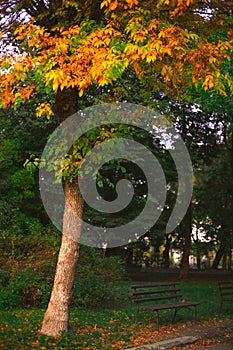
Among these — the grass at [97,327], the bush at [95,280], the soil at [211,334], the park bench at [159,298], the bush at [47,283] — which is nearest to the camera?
the grass at [97,327]

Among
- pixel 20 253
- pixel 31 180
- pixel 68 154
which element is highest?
pixel 31 180

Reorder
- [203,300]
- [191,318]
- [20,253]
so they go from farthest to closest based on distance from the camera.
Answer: [203,300] < [20,253] < [191,318]

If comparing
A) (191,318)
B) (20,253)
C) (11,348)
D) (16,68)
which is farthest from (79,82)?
(20,253)

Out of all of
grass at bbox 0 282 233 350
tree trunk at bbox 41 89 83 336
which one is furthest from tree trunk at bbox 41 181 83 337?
grass at bbox 0 282 233 350

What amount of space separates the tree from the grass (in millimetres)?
531

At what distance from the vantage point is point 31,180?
1909cm

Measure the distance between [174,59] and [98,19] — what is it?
1984 mm

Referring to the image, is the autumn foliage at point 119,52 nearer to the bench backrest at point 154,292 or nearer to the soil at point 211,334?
the soil at point 211,334

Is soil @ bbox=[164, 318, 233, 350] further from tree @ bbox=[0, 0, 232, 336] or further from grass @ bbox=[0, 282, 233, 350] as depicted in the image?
tree @ bbox=[0, 0, 232, 336]

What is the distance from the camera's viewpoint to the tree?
24.3 ft

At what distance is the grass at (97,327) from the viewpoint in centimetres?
833

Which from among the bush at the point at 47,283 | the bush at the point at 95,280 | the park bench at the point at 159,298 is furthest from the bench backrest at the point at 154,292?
the bush at the point at 47,283

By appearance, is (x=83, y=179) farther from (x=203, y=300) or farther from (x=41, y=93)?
(x=41, y=93)

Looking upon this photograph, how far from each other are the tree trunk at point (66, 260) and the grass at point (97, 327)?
275mm
